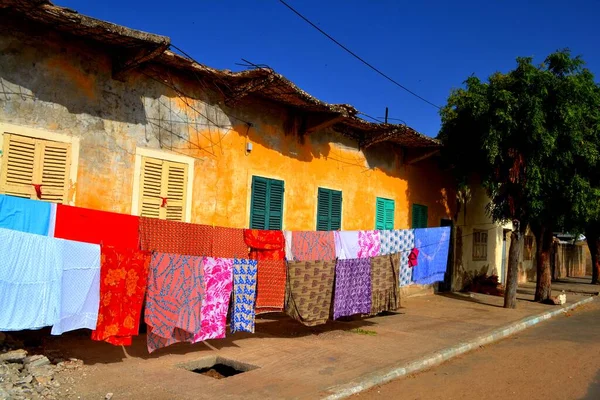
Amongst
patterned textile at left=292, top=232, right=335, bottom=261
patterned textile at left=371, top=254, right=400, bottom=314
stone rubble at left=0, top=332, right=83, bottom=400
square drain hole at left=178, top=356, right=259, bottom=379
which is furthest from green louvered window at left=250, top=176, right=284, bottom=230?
stone rubble at left=0, top=332, right=83, bottom=400

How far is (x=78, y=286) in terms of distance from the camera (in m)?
5.25

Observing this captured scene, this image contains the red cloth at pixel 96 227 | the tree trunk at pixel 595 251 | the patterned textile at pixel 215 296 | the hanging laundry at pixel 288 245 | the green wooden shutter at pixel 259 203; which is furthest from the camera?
the tree trunk at pixel 595 251

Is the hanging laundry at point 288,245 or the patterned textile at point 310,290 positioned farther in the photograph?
the hanging laundry at point 288,245

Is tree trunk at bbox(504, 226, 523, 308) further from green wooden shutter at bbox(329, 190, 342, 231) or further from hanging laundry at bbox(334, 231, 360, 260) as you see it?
hanging laundry at bbox(334, 231, 360, 260)

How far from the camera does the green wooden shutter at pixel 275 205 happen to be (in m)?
9.34

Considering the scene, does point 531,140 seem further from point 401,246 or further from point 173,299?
point 173,299

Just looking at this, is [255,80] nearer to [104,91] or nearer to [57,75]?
[104,91]

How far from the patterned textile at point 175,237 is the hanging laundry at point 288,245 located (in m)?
1.29

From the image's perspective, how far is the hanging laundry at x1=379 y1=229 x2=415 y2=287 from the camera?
9.41m

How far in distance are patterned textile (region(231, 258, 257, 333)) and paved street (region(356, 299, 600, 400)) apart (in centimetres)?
200

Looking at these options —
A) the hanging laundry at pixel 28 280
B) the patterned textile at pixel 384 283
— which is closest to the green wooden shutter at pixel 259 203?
the patterned textile at pixel 384 283

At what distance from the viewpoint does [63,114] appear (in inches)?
255

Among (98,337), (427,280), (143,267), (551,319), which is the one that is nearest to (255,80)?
(143,267)

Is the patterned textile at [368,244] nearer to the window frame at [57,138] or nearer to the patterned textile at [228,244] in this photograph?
the patterned textile at [228,244]
